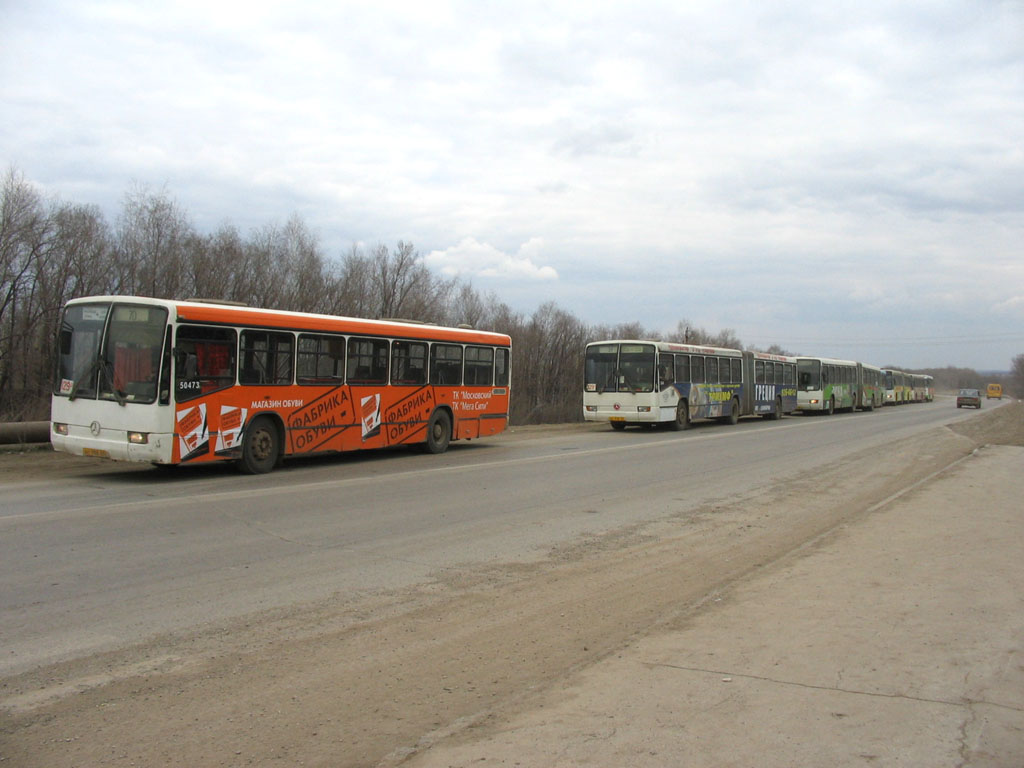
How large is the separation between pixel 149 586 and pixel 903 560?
7.19m

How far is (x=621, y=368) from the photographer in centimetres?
2777

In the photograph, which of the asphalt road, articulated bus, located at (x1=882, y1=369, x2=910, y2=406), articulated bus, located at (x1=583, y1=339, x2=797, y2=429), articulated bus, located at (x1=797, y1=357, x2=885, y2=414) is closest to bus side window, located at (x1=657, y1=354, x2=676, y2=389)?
articulated bus, located at (x1=583, y1=339, x2=797, y2=429)

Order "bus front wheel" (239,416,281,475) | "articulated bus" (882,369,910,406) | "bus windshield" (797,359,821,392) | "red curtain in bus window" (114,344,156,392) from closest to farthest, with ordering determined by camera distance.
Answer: "red curtain in bus window" (114,344,156,392) → "bus front wheel" (239,416,281,475) → "bus windshield" (797,359,821,392) → "articulated bus" (882,369,910,406)

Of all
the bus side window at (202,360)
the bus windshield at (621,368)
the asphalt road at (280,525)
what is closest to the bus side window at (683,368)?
the bus windshield at (621,368)

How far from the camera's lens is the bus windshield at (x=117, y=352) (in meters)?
12.8

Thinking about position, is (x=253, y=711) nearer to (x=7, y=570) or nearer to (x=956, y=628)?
(x=7, y=570)

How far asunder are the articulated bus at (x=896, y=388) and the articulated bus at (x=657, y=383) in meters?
38.9

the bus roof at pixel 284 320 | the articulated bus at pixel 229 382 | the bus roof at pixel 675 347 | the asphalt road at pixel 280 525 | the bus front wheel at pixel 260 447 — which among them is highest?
the bus roof at pixel 675 347

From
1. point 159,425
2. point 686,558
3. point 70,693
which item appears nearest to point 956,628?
point 686,558

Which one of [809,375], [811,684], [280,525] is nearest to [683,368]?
[809,375]

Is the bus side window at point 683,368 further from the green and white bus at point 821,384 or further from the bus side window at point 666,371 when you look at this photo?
the green and white bus at point 821,384

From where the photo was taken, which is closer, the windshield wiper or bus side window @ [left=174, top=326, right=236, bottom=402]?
the windshield wiper

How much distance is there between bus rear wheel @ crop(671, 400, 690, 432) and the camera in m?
29.3

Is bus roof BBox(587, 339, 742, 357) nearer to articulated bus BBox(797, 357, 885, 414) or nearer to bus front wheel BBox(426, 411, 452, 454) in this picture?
bus front wheel BBox(426, 411, 452, 454)
